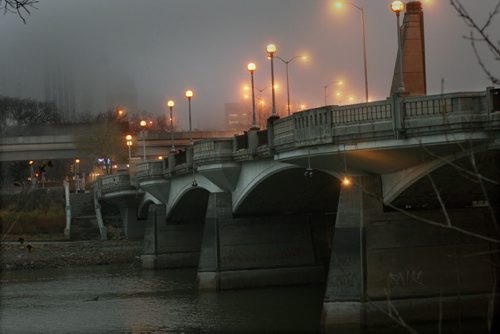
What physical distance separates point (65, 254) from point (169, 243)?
10.7 m

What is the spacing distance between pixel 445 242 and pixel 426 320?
9.11 ft

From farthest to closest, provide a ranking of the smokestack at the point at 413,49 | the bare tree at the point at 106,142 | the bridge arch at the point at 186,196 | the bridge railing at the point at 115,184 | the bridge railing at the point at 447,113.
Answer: the bare tree at the point at 106,142 → the bridge railing at the point at 115,184 → the bridge arch at the point at 186,196 → the smokestack at the point at 413,49 → the bridge railing at the point at 447,113

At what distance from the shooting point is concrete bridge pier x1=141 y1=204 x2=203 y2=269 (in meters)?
64.9

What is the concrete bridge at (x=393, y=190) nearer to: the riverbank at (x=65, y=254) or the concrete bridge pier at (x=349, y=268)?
the concrete bridge pier at (x=349, y=268)

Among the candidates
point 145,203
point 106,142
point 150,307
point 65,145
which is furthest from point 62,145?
point 150,307

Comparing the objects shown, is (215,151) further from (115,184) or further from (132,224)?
(132,224)

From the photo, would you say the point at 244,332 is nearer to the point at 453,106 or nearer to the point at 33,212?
the point at 453,106

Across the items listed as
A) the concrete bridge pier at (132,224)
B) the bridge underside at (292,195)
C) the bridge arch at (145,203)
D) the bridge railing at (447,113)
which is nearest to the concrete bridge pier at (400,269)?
the bridge railing at (447,113)

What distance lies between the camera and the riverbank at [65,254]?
68188 millimetres

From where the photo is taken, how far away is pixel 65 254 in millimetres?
71500

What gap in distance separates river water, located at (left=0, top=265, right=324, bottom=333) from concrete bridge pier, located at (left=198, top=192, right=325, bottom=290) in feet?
2.96

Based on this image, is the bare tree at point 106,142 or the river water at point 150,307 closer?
the river water at point 150,307

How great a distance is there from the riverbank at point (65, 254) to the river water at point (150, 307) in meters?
11.2

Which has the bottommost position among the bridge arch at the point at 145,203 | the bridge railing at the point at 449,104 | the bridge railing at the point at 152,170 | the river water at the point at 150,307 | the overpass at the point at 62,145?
the river water at the point at 150,307
